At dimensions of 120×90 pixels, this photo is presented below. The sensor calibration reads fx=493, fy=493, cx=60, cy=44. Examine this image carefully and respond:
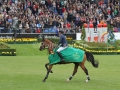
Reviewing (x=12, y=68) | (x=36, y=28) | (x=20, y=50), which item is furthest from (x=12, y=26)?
(x=12, y=68)

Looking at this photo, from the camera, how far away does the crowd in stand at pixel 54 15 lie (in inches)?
1763

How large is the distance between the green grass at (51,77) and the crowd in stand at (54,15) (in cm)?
1368

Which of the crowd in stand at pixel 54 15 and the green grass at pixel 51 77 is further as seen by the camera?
the crowd in stand at pixel 54 15

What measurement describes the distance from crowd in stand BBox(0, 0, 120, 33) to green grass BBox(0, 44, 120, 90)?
44.9ft

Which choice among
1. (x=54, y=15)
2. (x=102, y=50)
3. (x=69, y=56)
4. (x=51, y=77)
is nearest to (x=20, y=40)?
(x=54, y=15)

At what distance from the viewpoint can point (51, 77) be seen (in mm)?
22344

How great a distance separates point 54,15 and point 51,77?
82.0 ft

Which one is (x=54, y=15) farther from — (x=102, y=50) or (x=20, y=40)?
(x=102, y=50)

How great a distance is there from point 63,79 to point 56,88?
3063 millimetres

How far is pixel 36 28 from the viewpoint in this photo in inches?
1783

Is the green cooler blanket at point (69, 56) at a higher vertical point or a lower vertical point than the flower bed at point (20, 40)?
higher

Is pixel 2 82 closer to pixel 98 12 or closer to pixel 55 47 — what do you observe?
pixel 55 47

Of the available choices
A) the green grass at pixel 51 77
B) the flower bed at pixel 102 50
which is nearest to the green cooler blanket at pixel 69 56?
the green grass at pixel 51 77

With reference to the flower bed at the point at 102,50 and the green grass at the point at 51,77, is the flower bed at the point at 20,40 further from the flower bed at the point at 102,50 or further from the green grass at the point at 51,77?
the green grass at the point at 51,77
